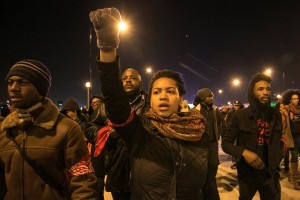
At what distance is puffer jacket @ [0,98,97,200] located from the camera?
239 cm

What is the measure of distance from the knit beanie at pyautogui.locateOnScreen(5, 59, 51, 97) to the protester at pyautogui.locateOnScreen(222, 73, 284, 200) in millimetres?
2760

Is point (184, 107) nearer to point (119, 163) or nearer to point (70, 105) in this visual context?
point (70, 105)

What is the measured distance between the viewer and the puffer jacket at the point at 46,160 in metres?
2.39

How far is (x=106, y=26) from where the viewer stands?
75.8 inches

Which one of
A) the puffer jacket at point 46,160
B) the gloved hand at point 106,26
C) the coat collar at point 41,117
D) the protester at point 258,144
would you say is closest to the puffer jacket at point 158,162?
the gloved hand at point 106,26

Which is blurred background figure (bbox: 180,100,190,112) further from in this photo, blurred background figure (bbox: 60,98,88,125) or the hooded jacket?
blurred background figure (bbox: 60,98,88,125)

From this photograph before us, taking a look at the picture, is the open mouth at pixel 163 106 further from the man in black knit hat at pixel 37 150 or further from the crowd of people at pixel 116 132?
the man in black knit hat at pixel 37 150

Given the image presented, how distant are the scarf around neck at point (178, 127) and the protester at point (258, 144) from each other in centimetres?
177

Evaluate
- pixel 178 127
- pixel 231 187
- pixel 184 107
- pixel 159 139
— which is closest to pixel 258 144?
pixel 178 127

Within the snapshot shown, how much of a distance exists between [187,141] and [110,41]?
1054 mm

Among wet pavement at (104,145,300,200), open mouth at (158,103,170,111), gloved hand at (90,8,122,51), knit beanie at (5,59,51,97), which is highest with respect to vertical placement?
gloved hand at (90,8,122,51)

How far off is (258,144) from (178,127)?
2.31 meters

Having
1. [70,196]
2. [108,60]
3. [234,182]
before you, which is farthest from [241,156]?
[234,182]

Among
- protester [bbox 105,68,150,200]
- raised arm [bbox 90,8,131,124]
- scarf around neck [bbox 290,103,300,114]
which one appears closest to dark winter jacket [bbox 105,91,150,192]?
protester [bbox 105,68,150,200]
